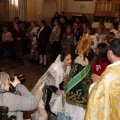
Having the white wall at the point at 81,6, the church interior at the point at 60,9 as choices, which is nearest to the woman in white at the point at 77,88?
the church interior at the point at 60,9

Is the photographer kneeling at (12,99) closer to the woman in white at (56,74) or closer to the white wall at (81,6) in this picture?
the woman in white at (56,74)

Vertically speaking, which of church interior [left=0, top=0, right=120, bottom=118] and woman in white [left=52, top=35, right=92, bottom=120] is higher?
church interior [left=0, top=0, right=120, bottom=118]

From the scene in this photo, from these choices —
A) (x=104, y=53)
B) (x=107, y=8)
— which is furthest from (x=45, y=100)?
(x=107, y=8)

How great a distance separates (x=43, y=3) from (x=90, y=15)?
2.78 metres

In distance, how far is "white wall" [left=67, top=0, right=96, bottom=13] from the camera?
15.7m

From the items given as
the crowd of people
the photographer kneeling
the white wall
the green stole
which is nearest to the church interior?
the white wall

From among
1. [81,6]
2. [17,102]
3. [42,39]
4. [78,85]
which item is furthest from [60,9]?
[17,102]

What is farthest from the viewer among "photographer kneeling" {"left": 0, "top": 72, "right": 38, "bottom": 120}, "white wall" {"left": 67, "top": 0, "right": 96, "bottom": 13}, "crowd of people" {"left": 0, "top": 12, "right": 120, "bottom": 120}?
"white wall" {"left": 67, "top": 0, "right": 96, "bottom": 13}

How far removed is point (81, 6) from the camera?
52.6 ft

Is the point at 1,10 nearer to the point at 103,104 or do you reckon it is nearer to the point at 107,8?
the point at 107,8

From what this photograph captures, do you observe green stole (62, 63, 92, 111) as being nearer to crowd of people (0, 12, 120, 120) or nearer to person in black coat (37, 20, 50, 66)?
crowd of people (0, 12, 120, 120)

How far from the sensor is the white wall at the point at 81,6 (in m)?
15.7

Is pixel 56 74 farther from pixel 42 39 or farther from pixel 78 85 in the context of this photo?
pixel 42 39

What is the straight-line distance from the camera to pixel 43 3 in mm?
15398
